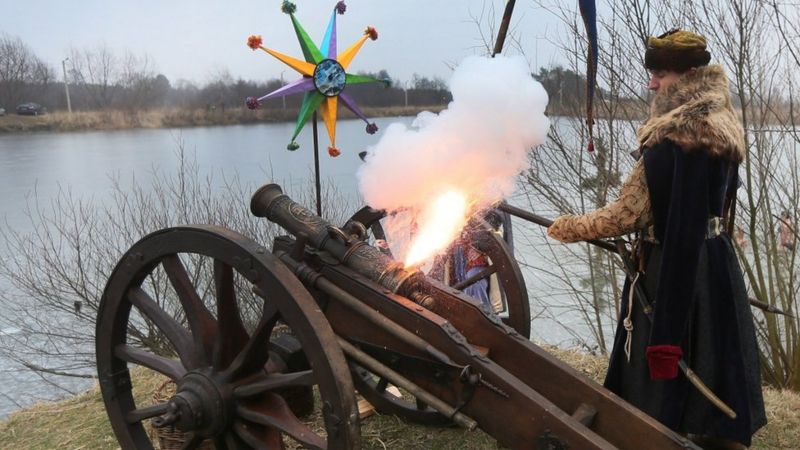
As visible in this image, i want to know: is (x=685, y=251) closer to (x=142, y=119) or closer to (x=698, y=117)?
(x=698, y=117)

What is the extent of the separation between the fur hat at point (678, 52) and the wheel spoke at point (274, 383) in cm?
140

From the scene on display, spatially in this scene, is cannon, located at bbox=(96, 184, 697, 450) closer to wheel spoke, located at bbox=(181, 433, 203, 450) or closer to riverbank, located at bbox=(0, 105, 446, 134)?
wheel spoke, located at bbox=(181, 433, 203, 450)

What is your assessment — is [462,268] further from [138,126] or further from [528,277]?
[138,126]

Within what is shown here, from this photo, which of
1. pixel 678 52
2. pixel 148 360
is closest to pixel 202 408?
pixel 148 360

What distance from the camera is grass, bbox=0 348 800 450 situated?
117 inches

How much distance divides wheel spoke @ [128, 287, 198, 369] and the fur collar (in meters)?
1.66

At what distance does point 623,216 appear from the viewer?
213cm

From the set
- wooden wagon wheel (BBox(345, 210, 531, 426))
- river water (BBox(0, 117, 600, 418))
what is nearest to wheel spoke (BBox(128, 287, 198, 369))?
wooden wagon wheel (BBox(345, 210, 531, 426))

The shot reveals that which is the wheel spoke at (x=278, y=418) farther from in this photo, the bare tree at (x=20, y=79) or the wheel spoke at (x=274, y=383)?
the bare tree at (x=20, y=79)

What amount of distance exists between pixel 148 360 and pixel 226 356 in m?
0.37

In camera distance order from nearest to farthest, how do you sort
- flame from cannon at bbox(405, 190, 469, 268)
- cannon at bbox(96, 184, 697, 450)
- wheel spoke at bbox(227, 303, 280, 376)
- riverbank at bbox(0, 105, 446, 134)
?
cannon at bbox(96, 184, 697, 450) → wheel spoke at bbox(227, 303, 280, 376) → flame from cannon at bbox(405, 190, 469, 268) → riverbank at bbox(0, 105, 446, 134)

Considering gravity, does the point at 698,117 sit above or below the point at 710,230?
above

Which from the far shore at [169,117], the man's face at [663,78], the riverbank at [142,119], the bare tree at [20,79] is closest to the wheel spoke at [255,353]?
the man's face at [663,78]

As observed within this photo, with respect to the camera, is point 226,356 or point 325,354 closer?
point 325,354
